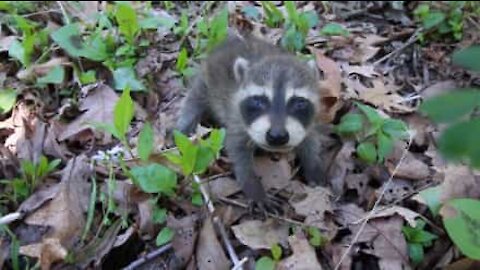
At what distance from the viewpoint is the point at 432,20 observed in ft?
18.5

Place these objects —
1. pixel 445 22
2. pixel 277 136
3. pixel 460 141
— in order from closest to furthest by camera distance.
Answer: pixel 460 141
pixel 277 136
pixel 445 22

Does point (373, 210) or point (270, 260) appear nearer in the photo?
point (270, 260)

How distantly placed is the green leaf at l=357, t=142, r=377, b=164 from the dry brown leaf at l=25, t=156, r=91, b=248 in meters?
1.78

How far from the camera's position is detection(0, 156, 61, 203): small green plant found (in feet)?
12.3

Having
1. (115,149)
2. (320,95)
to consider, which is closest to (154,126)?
(115,149)

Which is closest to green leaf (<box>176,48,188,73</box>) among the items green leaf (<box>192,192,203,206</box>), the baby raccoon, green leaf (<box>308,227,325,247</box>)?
the baby raccoon

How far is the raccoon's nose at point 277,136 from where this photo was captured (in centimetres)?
388

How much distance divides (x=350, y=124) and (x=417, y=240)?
102 centimetres

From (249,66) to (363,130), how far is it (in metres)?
0.93

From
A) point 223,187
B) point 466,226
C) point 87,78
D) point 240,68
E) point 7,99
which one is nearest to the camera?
point 466,226

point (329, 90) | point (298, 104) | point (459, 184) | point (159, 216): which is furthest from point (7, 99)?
point (459, 184)

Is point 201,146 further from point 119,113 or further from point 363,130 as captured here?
point 363,130

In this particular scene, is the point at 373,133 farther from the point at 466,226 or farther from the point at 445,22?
the point at 445,22

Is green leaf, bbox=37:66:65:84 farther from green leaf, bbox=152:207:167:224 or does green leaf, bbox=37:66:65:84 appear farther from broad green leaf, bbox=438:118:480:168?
broad green leaf, bbox=438:118:480:168
